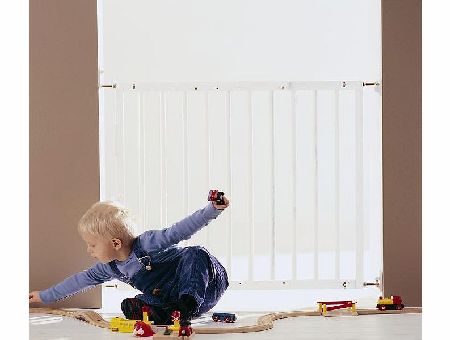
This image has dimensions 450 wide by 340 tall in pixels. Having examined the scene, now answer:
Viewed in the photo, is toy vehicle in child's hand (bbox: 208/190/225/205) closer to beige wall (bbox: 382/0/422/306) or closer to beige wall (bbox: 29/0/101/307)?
beige wall (bbox: 29/0/101/307)

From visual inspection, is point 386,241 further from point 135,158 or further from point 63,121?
point 135,158

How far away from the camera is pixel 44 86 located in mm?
3223

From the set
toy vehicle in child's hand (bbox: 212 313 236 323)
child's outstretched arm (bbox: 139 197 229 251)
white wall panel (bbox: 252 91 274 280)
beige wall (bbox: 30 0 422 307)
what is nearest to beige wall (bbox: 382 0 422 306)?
beige wall (bbox: 30 0 422 307)

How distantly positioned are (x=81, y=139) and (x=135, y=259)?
633 mm

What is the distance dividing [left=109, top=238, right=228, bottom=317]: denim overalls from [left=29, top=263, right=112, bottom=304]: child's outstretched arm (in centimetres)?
5

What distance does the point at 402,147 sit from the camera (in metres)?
3.19

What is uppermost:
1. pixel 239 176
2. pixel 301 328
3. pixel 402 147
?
pixel 402 147

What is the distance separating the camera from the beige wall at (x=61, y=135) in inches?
126

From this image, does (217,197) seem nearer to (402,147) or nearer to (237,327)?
(237,327)

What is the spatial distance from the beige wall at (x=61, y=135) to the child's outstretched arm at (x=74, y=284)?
10.5 inches

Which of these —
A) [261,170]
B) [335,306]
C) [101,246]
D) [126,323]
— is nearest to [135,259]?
[101,246]

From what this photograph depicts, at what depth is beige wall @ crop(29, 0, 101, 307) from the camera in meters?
3.19
